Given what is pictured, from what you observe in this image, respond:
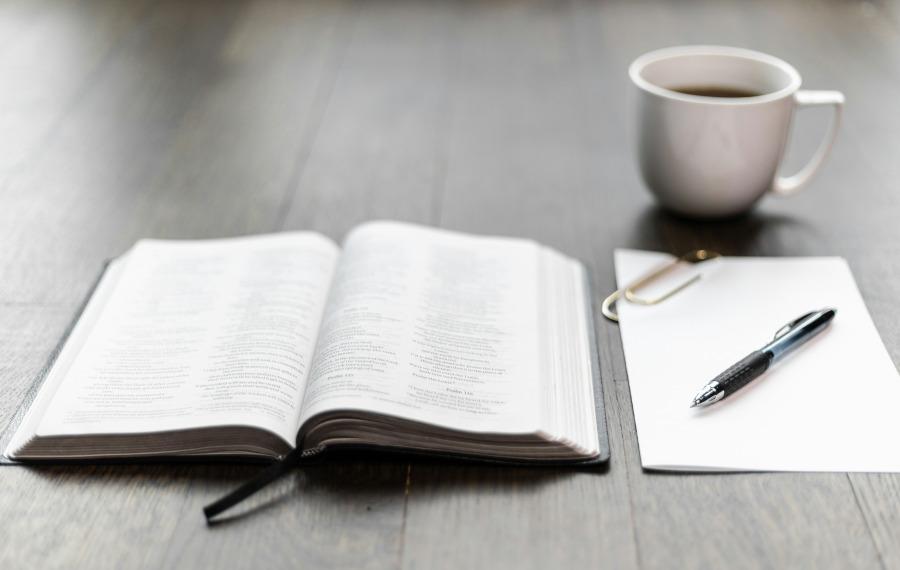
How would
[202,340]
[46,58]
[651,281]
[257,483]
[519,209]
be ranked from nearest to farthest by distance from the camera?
1. [257,483]
2. [202,340]
3. [651,281]
4. [519,209]
5. [46,58]

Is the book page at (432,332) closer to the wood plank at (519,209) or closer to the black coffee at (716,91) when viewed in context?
the wood plank at (519,209)

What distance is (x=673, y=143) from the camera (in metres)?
0.89

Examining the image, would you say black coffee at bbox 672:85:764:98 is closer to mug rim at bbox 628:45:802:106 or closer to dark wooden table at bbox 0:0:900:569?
mug rim at bbox 628:45:802:106

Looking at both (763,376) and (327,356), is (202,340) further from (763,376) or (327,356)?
(763,376)

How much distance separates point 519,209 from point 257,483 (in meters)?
0.48

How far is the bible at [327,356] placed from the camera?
631mm

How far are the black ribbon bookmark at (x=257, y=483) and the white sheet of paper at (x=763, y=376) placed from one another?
243mm

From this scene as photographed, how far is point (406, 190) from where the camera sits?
1.02 m

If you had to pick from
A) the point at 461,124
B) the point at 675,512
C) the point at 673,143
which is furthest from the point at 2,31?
the point at 675,512

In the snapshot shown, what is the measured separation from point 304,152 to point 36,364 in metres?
0.47

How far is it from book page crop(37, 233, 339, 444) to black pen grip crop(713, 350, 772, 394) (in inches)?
12.4

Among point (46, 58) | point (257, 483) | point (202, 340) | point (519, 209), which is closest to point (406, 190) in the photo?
point (519, 209)

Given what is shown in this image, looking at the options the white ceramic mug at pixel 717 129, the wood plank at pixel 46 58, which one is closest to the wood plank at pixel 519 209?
the white ceramic mug at pixel 717 129

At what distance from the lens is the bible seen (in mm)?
631
